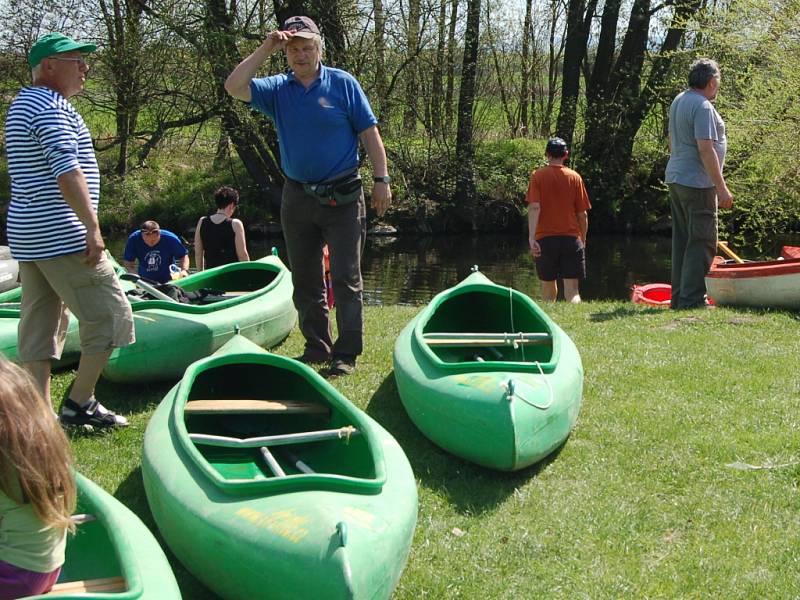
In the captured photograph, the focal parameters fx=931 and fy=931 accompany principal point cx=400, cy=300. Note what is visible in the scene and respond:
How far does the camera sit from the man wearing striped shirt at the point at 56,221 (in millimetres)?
4301

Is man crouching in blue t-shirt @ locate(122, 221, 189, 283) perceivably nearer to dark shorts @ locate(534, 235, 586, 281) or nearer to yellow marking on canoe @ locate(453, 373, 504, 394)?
dark shorts @ locate(534, 235, 586, 281)

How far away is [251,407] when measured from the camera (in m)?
4.51

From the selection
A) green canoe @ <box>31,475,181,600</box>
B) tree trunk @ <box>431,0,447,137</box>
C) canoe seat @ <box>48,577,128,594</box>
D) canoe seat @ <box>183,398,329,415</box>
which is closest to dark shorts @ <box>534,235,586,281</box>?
canoe seat @ <box>183,398,329,415</box>

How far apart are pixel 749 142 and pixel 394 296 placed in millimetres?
5616

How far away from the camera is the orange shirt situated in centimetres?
846

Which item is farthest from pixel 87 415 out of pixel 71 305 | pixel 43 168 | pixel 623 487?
pixel 623 487

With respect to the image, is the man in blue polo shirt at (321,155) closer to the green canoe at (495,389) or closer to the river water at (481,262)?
the green canoe at (495,389)

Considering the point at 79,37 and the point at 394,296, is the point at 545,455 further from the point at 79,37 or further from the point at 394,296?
the point at 79,37

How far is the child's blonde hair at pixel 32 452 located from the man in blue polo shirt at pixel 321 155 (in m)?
3.19

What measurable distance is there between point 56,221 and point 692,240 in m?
5.37

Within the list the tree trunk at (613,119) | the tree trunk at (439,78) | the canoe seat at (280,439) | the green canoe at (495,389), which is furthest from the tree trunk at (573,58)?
the canoe seat at (280,439)

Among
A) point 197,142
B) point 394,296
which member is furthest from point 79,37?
point 394,296

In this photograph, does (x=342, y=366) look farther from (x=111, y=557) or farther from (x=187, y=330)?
(x=111, y=557)

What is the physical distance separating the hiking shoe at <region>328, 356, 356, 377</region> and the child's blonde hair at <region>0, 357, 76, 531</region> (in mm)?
3343
